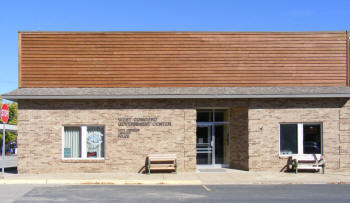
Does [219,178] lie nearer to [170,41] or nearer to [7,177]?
[170,41]

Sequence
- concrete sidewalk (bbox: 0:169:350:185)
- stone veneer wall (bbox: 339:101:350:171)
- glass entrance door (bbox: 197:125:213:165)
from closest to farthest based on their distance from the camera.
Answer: concrete sidewalk (bbox: 0:169:350:185) < stone veneer wall (bbox: 339:101:350:171) < glass entrance door (bbox: 197:125:213:165)

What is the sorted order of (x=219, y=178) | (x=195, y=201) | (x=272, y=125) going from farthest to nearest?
1. (x=272, y=125)
2. (x=219, y=178)
3. (x=195, y=201)

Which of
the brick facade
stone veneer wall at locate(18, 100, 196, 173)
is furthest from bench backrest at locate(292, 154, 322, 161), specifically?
stone veneer wall at locate(18, 100, 196, 173)

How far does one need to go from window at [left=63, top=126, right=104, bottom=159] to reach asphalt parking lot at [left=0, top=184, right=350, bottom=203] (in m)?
3.63

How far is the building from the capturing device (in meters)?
17.0

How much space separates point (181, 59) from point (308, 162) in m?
6.88

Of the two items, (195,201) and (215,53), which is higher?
(215,53)

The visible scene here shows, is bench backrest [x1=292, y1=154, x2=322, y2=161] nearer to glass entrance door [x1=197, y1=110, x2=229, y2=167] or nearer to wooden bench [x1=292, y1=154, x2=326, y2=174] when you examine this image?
wooden bench [x1=292, y1=154, x2=326, y2=174]

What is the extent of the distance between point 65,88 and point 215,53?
6.58 metres

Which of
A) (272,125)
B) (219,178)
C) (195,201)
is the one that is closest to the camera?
(195,201)

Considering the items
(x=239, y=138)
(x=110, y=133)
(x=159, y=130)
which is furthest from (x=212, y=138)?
(x=110, y=133)

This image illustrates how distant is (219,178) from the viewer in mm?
15406

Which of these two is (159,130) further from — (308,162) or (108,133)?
(308,162)

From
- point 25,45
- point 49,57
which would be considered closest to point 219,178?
point 49,57
